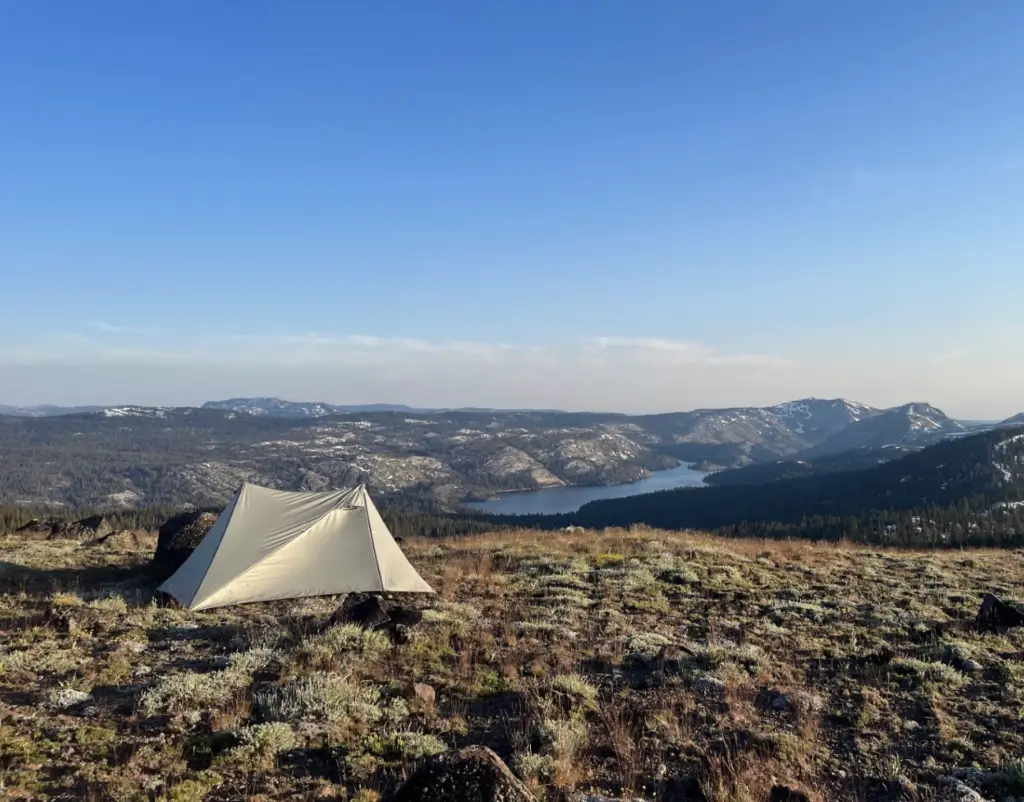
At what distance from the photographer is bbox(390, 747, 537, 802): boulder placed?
5.20 m

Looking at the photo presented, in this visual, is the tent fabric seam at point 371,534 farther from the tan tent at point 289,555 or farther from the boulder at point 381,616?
the boulder at point 381,616

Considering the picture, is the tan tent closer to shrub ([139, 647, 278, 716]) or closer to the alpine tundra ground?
the alpine tundra ground

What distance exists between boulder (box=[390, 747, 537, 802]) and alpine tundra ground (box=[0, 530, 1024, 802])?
108 centimetres

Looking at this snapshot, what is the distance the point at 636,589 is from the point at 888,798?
33.4 feet

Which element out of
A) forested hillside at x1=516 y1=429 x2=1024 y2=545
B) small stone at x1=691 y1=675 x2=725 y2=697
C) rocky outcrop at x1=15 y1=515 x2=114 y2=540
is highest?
small stone at x1=691 y1=675 x2=725 y2=697

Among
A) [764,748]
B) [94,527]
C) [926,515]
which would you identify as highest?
[764,748]

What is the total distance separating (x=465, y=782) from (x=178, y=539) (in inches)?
603

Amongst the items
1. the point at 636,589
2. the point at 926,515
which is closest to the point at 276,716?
the point at 636,589

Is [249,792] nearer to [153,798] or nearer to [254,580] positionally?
[153,798]

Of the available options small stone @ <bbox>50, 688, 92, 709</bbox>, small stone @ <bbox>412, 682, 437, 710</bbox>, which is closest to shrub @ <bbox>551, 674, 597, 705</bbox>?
small stone @ <bbox>412, 682, 437, 710</bbox>

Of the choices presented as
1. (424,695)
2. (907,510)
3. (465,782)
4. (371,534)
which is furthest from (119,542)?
(907,510)

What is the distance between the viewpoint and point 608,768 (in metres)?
7.04

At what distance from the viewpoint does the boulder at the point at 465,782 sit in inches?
205

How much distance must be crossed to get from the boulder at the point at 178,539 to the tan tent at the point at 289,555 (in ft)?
4.62
